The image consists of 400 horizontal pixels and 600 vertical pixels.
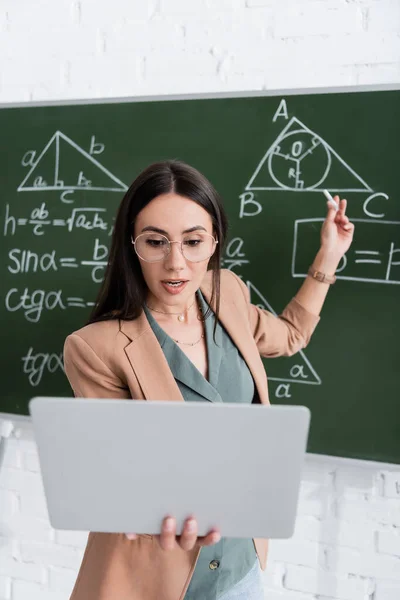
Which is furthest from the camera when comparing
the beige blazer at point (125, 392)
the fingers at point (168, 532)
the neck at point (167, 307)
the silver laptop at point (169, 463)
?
the neck at point (167, 307)

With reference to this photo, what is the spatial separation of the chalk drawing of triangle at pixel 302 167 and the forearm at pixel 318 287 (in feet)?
0.77

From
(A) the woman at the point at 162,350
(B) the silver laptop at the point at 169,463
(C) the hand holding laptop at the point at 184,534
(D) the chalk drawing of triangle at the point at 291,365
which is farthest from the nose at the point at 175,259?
(D) the chalk drawing of triangle at the point at 291,365

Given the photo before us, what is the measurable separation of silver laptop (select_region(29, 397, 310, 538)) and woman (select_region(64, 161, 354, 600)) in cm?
26

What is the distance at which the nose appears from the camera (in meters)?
1.27

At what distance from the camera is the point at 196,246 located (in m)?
1.32

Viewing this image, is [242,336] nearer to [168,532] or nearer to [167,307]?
[167,307]

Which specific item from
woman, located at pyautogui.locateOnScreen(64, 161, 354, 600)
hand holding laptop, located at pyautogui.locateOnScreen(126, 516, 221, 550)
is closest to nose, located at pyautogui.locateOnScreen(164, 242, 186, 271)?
woman, located at pyautogui.locateOnScreen(64, 161, 354, 600)

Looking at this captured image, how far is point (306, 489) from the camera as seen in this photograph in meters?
1.97

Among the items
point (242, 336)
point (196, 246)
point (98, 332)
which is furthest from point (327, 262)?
point (98, 332)

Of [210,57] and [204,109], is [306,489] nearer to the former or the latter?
[204,109]

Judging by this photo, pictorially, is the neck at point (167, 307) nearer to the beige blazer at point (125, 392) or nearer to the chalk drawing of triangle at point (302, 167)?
the beige blazer at point (125, 392)

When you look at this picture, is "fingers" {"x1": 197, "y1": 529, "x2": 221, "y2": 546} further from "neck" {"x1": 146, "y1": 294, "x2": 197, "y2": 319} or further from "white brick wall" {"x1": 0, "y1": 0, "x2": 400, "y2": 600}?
"white brick wall" {"x1": 0, "y1": 0, "x2": 400, "y2": 600}

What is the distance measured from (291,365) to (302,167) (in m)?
0.63

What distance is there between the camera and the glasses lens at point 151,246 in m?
1.29
